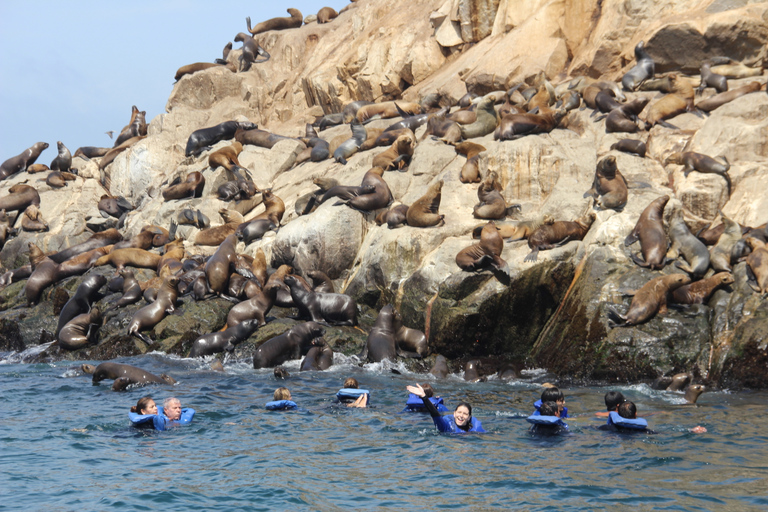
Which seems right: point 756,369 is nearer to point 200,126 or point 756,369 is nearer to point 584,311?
point 584,311

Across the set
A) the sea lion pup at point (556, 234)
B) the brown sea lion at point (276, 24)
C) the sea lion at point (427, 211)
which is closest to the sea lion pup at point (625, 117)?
the sea lion pup at point (556, 234)

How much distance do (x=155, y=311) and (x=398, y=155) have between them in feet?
22.7

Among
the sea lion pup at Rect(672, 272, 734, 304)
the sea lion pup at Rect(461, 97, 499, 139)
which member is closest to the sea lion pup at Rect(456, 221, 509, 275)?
the sea lion pup at Rect(672, 272, 734, 304)

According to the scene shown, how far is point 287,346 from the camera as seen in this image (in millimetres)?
13344

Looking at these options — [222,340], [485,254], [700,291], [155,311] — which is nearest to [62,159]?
[155,311]

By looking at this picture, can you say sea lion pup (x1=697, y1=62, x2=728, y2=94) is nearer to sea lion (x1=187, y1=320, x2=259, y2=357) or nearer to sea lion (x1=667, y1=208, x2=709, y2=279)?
sea lion (x1=667, y1=208, x2=709, y2=279)

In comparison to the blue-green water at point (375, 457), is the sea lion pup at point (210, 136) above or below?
above

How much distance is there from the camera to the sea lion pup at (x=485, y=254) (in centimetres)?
1273

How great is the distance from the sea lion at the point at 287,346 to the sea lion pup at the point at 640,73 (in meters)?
10.6

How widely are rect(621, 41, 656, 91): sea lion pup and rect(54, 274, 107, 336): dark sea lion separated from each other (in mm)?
13721

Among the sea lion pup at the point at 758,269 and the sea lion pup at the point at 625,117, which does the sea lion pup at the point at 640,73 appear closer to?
the sea lion pup at the point at 625,117

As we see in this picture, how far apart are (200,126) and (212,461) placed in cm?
2151

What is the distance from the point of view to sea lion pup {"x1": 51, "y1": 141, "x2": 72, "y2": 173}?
2752 cm

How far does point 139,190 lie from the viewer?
85.0 feet
